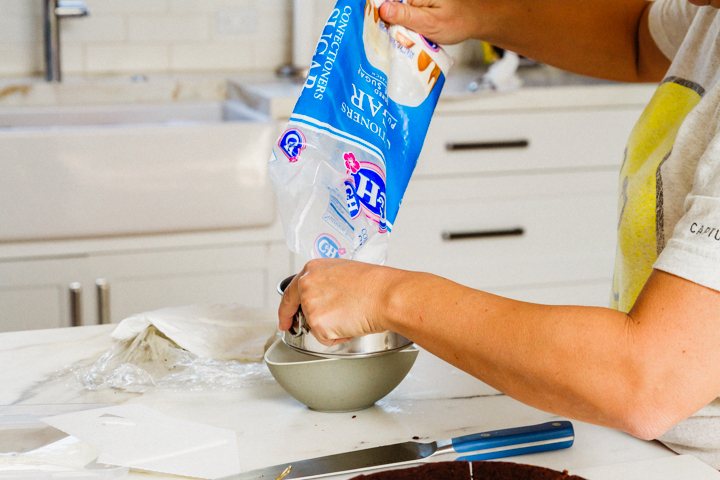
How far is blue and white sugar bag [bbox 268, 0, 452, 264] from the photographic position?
2.49 feet

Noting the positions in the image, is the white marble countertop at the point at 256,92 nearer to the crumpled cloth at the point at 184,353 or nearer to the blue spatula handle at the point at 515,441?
the crumpled cloth at the point at 184,353

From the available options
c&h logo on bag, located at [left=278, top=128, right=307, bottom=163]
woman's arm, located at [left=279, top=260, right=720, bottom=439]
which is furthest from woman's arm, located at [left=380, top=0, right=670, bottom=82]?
woman's arm, located at [left=279, top=260, right=720, bottom=439]

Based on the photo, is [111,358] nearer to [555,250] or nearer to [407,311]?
[407,311]

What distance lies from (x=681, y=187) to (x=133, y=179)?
4.34 ft

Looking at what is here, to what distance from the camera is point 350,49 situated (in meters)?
0.79

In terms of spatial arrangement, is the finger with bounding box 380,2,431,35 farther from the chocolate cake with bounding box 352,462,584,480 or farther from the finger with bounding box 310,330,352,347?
the chocolate cake with bounding box 352,462,584,480

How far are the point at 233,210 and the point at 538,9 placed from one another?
0.96 metres

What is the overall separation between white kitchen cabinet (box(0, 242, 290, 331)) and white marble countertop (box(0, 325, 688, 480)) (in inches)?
37.3

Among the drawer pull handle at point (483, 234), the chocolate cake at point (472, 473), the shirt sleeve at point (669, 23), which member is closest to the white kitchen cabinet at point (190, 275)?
the drawer pull handle at point (483, 234)

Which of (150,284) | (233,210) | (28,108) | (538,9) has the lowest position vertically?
(150,284)

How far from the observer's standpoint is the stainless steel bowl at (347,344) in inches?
28.3

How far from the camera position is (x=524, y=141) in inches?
82.1

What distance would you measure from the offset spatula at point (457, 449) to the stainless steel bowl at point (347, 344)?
9 centimetres

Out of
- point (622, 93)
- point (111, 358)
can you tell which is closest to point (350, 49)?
point (111, 358)
